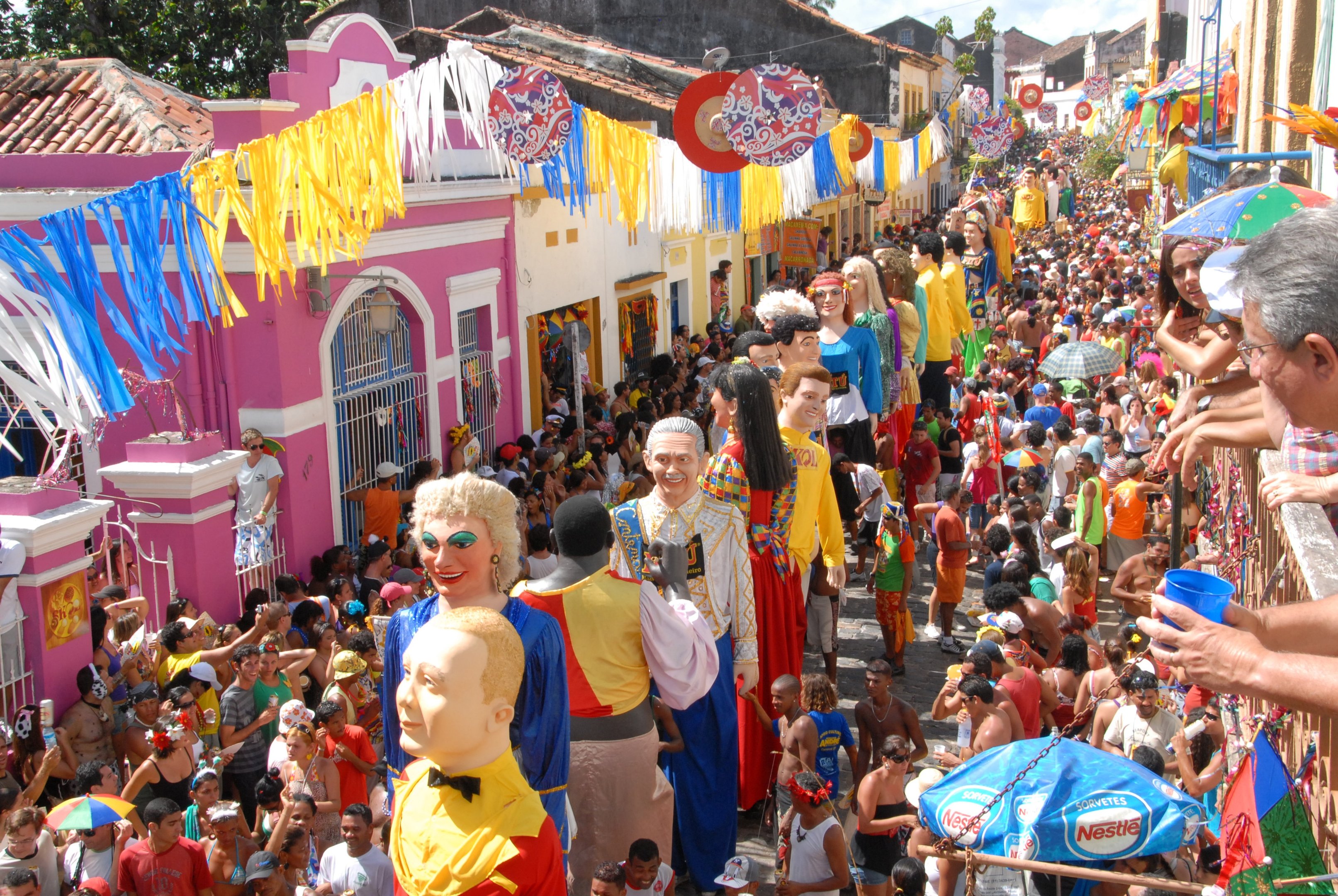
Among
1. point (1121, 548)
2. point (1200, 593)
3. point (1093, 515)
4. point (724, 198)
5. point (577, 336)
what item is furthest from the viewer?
point (577, 336)

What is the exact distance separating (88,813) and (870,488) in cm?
542

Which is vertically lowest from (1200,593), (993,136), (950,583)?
(950,583)

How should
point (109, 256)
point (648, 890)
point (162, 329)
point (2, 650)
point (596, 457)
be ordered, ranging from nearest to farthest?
point (648, 890), point (2, 650), point (162, 329), point (109, 256), point (596, 457)

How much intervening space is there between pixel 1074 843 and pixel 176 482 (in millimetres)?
5949

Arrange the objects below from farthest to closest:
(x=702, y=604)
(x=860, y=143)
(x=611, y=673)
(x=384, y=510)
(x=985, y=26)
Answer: (x=985, y=26) → (x=860, y=143) → (x=384, y=510) → (x=702, y=604) → (x=611, y=673)

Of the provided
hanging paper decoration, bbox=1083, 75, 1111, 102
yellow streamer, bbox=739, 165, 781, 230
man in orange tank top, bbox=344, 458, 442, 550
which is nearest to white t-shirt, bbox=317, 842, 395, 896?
man in orange tank top, bbox=344, 458, 442, 550

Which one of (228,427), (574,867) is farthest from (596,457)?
(574,867)

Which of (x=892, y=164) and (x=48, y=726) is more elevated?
(x=892, y=164)

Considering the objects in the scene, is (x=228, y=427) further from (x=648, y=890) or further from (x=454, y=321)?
(x=648, y=890)

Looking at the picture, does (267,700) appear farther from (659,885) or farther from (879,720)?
(879,720)

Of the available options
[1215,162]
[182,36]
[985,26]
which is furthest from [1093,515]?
[985,26]

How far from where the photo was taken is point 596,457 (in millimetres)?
12148

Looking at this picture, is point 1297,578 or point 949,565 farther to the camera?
point 949,565

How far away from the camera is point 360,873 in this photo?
4914 mm
